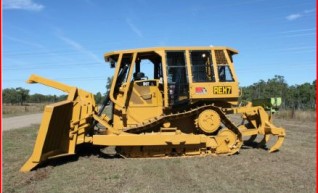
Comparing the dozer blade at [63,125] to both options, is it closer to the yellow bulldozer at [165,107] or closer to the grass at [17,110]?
the yellow bulldozer at [165,107]

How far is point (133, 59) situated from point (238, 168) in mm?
4137

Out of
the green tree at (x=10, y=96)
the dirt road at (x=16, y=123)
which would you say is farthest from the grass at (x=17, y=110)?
the green tree at (x=10, y=96)

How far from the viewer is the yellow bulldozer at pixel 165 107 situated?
1046 cm

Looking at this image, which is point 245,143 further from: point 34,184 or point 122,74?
point 34,184

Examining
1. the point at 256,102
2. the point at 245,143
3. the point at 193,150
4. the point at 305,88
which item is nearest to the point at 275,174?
the point at 193,150

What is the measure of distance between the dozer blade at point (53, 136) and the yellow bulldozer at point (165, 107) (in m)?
0.04

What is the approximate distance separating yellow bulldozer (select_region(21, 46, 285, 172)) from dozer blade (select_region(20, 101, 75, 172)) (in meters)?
0.04

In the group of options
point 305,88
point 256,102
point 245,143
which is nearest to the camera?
point 245,143

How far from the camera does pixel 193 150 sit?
35.4 ft

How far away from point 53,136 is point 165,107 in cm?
299

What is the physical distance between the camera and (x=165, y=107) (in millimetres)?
10922

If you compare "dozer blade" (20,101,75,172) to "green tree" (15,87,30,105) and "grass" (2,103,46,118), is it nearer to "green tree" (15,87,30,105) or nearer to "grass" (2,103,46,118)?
"grass" (2,103,46,118)

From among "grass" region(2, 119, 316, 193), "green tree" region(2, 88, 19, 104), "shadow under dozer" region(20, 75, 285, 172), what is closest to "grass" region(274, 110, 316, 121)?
"grass" region(2, 119, 316, 193)

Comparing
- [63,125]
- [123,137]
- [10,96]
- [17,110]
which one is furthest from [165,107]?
[10,96]
